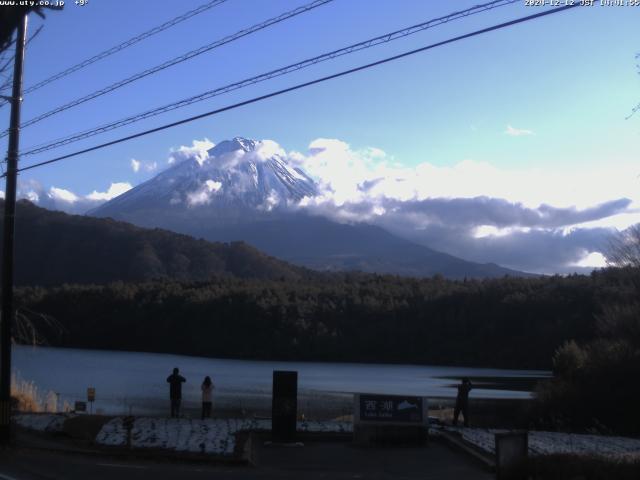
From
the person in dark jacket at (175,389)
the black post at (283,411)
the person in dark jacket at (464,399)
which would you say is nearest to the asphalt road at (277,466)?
the black post at (283,411)

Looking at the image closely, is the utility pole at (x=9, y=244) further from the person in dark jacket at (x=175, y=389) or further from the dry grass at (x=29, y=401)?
the dry grass at (x=29, y=401)

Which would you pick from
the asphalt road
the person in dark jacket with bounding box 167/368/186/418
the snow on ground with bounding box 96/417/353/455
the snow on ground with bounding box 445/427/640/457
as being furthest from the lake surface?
the snow on ground with bounding box 445/427/640/457

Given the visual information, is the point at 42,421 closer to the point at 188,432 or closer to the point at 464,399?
the point at 188,432

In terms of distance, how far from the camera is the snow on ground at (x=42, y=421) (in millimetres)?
20312

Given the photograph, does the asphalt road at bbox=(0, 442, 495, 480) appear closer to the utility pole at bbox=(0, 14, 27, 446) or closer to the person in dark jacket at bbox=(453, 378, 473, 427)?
the utility pole at bbox=(0, 14, 27, 446)

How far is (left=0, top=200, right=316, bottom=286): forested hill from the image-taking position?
14812 centimetres

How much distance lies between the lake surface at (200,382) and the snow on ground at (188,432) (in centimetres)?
1192

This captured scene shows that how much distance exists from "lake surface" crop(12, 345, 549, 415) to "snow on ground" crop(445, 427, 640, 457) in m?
15.9

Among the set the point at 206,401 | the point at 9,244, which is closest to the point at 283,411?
the point at 206,401

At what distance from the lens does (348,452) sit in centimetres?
1828

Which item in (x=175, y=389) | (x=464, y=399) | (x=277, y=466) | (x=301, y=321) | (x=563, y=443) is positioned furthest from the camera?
(x=301, y=321)

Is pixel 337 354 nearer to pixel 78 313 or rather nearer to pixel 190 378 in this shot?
pixel 78 313

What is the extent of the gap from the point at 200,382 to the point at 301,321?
178 feet

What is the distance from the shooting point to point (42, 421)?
20.9 metres
